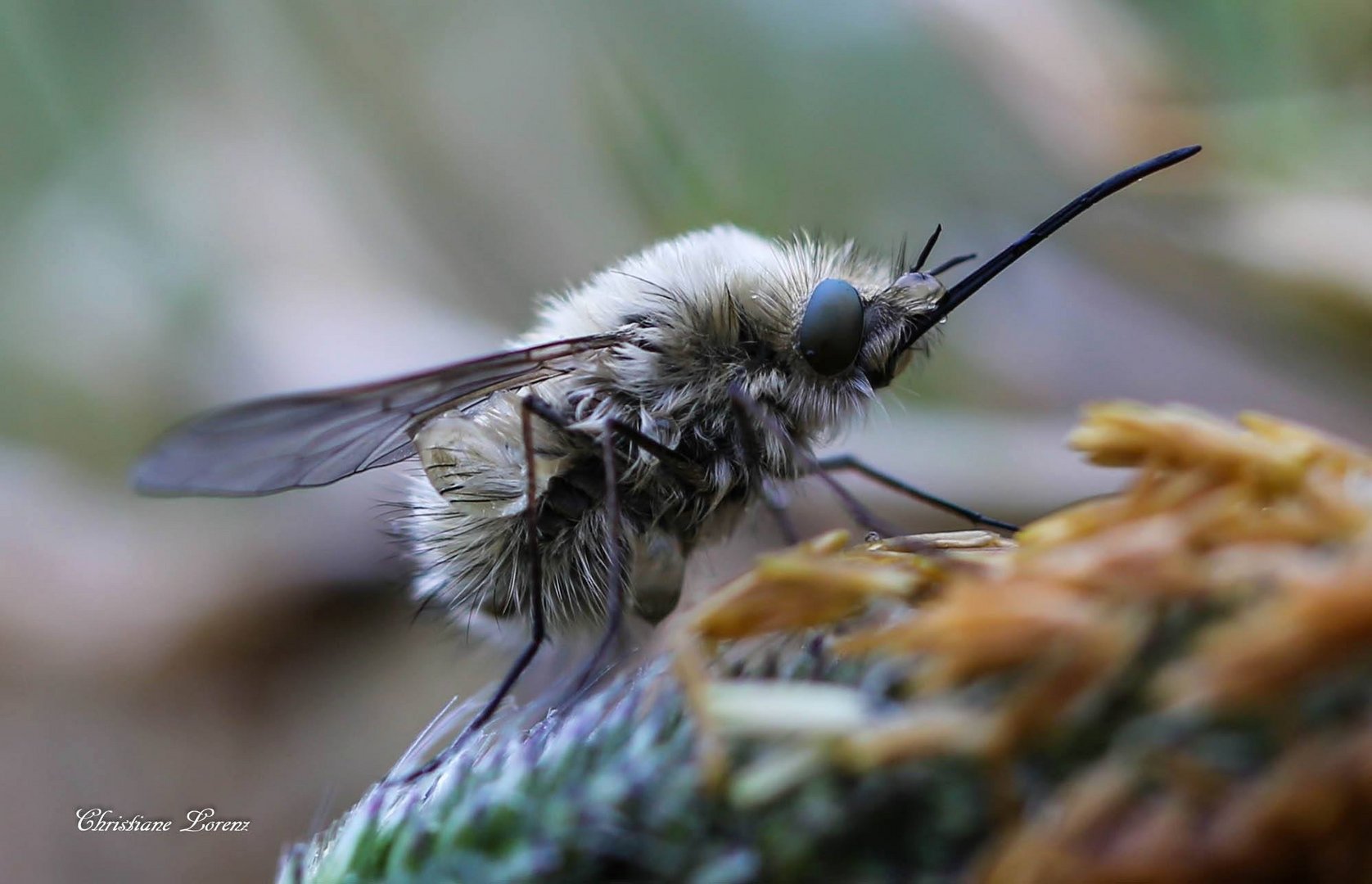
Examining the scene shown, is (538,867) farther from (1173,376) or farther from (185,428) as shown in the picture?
(1173,376)

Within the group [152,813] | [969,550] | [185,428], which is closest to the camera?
[969,550]

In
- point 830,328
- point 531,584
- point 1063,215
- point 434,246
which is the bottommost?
point 531,584

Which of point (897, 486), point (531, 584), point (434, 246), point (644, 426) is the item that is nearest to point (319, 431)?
point (531, 584)

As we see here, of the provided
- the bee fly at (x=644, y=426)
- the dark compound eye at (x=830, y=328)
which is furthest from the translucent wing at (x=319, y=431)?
the dark compound eye at (x=830, y=328)

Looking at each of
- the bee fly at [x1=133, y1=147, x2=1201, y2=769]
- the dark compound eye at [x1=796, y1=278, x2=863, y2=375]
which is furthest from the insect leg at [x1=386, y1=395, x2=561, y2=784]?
the dark compound eye at [x1=796, y1=278, x2=863, y2=375]

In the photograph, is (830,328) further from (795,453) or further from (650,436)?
(650,436)

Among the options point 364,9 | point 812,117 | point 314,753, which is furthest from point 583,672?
point 364,9

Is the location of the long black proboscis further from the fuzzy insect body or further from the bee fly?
the fuzzy insect body
